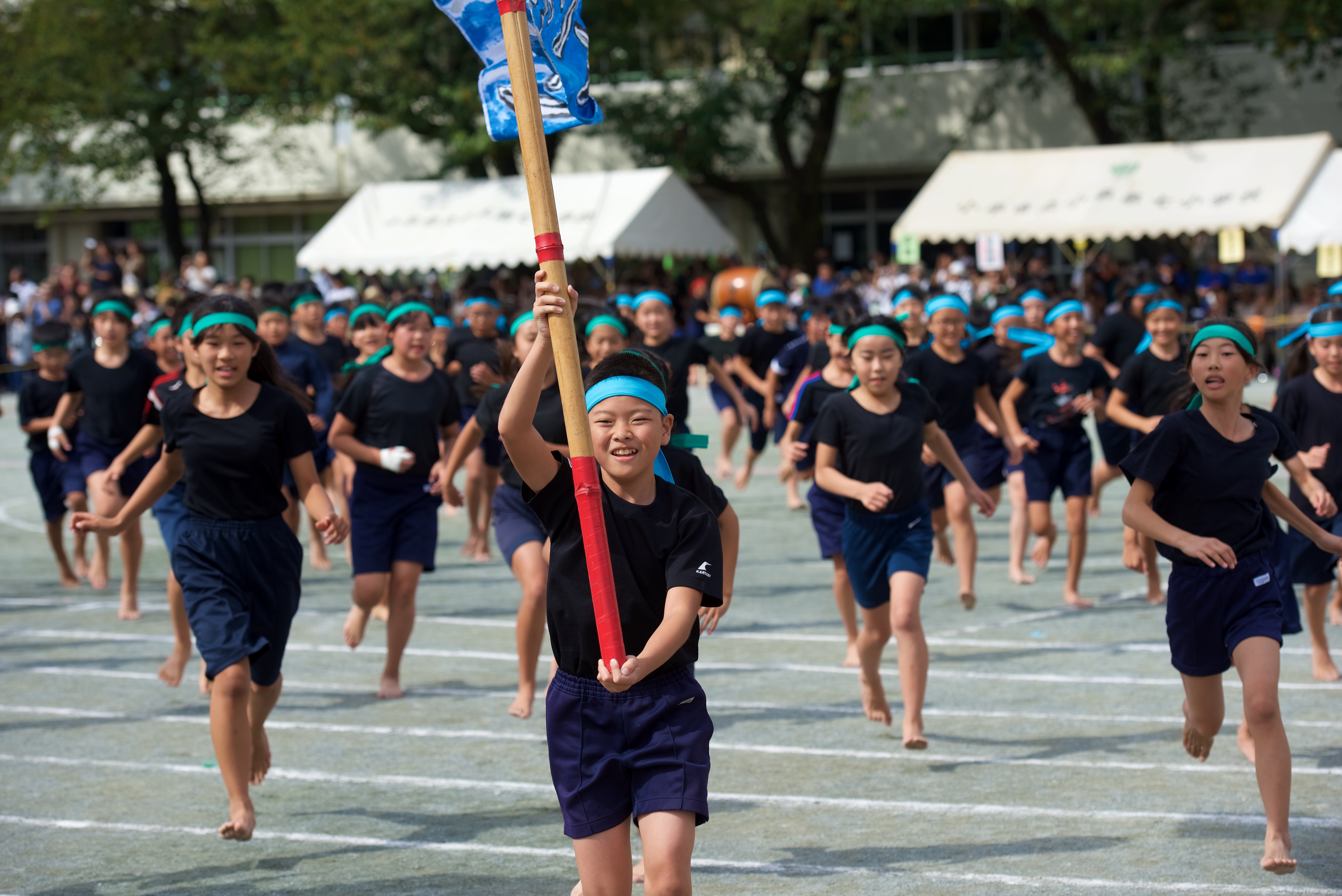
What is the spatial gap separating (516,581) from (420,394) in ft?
11.5

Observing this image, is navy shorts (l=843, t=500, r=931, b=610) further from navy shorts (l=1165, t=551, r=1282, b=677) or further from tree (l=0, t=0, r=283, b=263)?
tree (l=0, t=0, r=283, b=263)

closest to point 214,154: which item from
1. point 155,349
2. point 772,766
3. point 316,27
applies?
point 316,27

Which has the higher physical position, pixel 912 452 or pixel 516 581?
pixel 912 452

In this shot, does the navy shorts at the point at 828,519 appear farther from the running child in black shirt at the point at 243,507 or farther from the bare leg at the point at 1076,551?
the running child in black shirt at the point at 243,507

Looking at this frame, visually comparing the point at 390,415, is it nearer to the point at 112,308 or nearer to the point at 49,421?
the point at 112,308

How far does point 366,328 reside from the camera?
1130cm

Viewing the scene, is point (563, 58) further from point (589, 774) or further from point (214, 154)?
point (214, 154)

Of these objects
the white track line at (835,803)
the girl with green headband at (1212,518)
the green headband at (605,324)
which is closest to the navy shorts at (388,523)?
the green headband at (605,324)

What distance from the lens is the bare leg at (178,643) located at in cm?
778

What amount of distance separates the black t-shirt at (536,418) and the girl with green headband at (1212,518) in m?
2.42

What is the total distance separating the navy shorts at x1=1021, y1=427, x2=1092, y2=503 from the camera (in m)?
Answer: 11.1

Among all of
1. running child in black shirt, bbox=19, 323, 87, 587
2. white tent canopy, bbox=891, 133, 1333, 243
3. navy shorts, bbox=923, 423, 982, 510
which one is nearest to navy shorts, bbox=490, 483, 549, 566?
navy shorts, bbox=923, 423, 982, 510

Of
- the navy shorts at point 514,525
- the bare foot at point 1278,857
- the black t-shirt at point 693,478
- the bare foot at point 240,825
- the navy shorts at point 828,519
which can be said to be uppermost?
the black t-shirt at point 693,478

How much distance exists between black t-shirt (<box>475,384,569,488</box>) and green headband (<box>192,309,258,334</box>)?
3.54 ft
